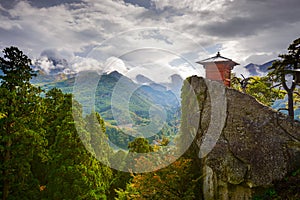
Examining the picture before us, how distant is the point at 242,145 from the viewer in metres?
11.9

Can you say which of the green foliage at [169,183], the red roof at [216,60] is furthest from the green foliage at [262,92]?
the green foliage at [169,183]

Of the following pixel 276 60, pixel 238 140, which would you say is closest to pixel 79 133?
pixel 238 140

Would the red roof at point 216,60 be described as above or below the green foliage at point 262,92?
above

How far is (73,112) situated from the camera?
1560 centimetres

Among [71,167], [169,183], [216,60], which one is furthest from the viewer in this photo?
[216,60]

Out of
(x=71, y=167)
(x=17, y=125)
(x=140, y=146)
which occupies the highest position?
(x=17, y=125)

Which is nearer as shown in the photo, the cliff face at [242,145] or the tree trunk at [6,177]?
the cliff face at [242,145]

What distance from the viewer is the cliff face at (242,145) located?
37.1 ft

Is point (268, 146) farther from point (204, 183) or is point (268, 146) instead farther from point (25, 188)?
point (25, 188)

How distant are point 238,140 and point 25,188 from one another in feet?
35.0

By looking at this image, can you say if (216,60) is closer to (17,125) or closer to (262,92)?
(262,92)

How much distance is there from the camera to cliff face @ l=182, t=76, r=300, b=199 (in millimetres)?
11312

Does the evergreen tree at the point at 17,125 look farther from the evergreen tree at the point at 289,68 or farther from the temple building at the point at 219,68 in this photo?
the evergreen tree at the point at 289,68

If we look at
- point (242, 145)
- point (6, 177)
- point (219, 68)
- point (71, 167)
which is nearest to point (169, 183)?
point (242, 145)
